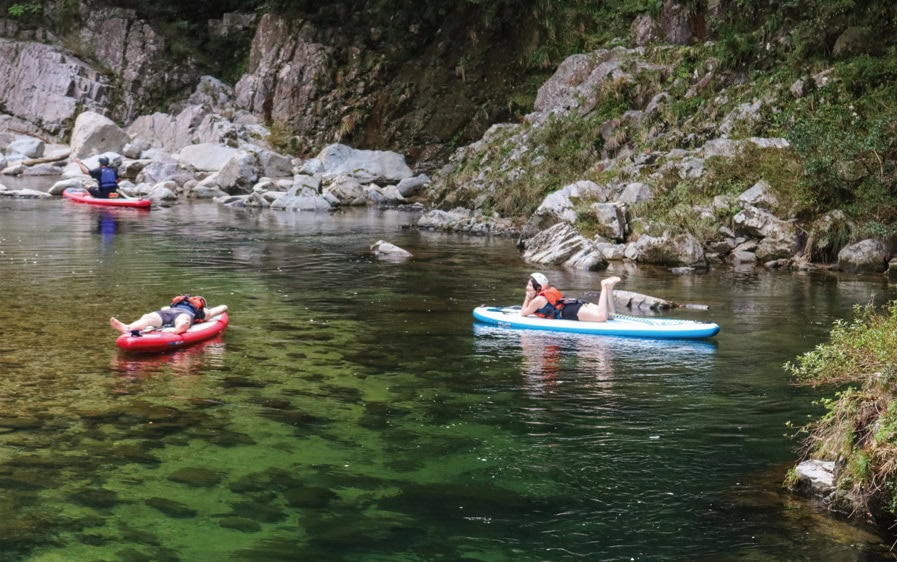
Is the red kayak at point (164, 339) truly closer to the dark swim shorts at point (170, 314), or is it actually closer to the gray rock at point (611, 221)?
the dark swim shorts at point (170, 314)

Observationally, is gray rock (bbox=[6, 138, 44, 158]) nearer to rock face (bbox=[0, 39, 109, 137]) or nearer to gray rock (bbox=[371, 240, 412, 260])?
rock face (bbox=[0, 39, 109, 137])

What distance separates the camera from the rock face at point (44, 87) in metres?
46.1

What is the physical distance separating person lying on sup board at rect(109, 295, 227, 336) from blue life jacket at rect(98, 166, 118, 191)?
20012 millimetres

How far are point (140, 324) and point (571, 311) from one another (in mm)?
5662

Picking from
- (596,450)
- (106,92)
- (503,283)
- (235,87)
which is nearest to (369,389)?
(596,450)

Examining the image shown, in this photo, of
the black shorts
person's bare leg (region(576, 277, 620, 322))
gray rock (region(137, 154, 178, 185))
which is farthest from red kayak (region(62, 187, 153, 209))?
person's bare leg (region(576, 277, 620, 322))

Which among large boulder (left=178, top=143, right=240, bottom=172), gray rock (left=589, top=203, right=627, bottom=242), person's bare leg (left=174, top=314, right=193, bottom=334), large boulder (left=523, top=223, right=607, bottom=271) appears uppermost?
large boulder (left=178, top=143, right=240, bottom=172)

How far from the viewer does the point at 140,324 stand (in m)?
11.0

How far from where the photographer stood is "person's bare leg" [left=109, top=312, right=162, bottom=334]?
35.2ft

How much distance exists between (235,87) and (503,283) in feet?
106

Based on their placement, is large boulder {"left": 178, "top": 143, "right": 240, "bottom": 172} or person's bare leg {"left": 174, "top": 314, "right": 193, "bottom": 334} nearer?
person's bare leg {"left": 174, "top": 314, "right": 193, "bottom": 334}

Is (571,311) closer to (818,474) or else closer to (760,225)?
(818,474)

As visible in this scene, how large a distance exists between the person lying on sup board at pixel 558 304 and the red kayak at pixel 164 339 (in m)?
4.32

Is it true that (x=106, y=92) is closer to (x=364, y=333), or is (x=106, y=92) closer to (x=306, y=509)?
(x=364, y=333)
